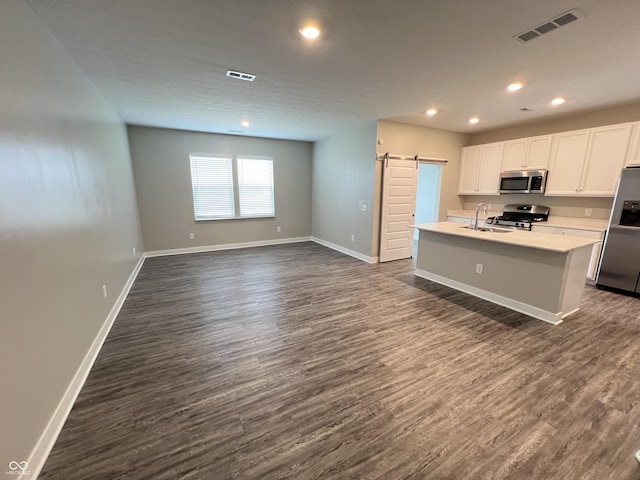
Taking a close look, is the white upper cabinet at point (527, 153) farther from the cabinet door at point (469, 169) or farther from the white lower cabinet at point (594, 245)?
the white lower cabinet at point (594, 245)

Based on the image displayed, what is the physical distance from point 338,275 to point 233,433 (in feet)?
10.2

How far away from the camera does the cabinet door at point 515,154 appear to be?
4.86 metres

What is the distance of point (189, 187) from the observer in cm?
586

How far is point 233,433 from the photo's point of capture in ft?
5.33

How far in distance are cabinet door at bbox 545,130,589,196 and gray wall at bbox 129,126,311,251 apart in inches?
198

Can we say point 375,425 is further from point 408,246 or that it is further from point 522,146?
point 522,146

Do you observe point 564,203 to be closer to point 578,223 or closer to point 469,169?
point 578,223

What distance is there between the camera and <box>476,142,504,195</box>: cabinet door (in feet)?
17.3

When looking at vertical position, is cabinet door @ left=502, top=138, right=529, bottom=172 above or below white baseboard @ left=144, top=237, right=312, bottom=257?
above

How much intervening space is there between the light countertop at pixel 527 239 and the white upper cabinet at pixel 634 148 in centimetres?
177

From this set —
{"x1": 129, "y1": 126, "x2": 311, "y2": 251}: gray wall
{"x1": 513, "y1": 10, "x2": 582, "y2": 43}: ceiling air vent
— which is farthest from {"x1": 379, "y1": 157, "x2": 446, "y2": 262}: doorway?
{"x1": 513, "y1": 10, "x2": 582, "y2": 43}: ceiling air vent

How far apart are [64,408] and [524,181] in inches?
261

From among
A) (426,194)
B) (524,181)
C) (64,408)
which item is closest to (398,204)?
(524,181)

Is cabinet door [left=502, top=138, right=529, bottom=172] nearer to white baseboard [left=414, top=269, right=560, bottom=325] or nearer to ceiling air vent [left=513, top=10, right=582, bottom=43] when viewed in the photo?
white baseboard [left=414, top=269, right=560, bottom=325]
